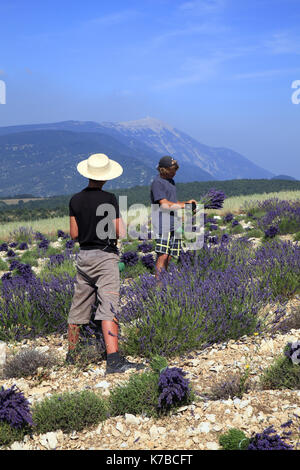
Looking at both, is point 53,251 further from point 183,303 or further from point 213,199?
point 183,303

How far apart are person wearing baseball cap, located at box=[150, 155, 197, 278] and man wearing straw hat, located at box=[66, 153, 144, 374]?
4.10ft

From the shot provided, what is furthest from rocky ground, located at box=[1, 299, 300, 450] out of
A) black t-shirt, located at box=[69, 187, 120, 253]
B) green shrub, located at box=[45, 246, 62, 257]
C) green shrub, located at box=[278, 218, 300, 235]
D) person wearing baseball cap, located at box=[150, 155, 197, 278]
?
green shrub, located at box=[45, 246, 62, 257]

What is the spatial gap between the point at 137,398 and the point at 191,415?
0.41 meters

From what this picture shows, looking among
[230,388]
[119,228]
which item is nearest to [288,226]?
[119,228]

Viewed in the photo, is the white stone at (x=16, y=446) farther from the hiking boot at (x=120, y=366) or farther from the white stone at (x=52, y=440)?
the hiking boot at (x=120, y=366)

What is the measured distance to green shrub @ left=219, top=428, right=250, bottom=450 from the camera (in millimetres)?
2537

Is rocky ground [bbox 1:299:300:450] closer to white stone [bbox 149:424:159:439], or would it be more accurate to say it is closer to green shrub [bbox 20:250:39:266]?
white stone [bbox 149:424:159:439]

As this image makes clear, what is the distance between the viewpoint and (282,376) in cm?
332

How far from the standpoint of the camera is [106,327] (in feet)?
13.2

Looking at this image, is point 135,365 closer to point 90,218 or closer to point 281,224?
point 90,218

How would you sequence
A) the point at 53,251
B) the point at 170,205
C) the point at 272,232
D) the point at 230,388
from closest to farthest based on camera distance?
the point at 230,388, the point at 170,205, the point at 272,232, the point at 53,251

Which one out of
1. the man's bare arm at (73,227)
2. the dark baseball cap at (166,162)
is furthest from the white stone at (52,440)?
the dark baseball cap at (166,162)

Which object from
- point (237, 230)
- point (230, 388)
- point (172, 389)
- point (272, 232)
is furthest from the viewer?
point (237, 230)

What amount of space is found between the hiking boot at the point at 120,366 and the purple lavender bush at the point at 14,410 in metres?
1.04
